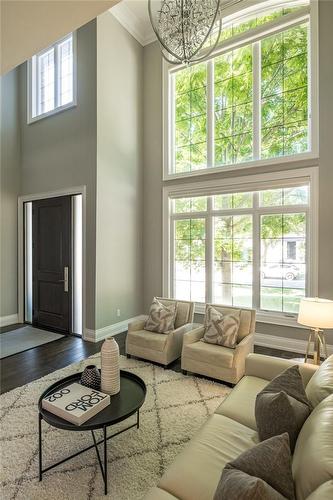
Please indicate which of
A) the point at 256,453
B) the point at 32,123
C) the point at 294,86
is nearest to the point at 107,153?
the point at 32,123

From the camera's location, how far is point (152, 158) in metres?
5.52

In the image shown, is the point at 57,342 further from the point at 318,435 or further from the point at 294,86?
the point at 294,86

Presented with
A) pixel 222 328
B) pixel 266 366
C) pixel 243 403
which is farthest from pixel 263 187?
pixel 243 403

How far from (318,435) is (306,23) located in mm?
5295

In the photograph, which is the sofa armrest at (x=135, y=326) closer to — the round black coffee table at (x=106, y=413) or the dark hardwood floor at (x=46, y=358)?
the dark hardwood floor at (x=46, y=358)

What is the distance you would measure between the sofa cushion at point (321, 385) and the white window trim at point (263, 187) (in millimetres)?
2483

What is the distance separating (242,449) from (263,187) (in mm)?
3716

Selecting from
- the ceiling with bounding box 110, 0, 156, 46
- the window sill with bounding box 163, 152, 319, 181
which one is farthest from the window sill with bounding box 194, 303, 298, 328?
the ceiling with bounding box 110, 0, 156, 46

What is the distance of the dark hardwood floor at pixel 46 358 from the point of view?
3299mm

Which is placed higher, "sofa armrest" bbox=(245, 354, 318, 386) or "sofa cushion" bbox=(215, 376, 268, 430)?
"sofa armrest" bbox=(245, 354, 318, 386)

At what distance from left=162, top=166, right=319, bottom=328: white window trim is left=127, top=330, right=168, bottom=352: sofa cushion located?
154 centimetres

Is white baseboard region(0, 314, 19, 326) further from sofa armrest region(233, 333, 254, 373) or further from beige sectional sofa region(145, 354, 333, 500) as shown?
beige sectional sofa region(145, 354, 333, 500)

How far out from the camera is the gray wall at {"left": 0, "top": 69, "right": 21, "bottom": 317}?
5.37 m

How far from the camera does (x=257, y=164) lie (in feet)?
14.5
